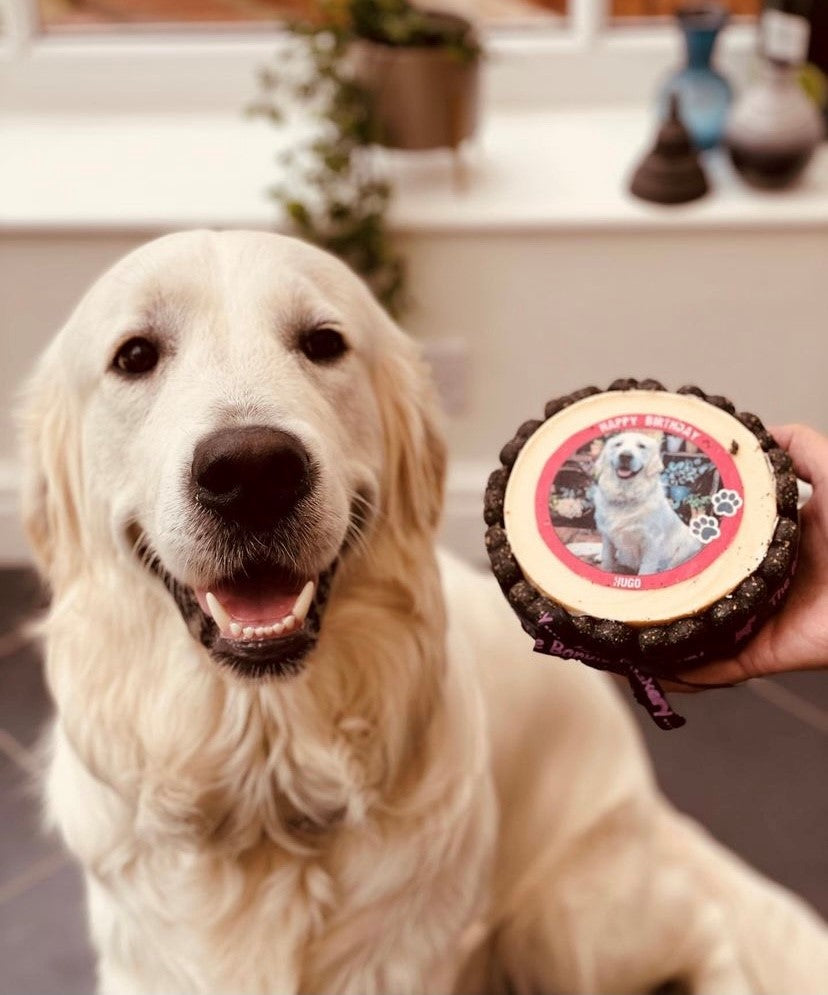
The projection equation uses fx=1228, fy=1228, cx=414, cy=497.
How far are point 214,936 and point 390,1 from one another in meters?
1.67

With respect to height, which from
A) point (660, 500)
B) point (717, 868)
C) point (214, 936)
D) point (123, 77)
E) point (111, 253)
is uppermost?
point (660, 500)

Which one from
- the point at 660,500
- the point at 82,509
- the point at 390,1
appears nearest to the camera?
the point at 660,500

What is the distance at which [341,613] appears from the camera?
1.20 metres

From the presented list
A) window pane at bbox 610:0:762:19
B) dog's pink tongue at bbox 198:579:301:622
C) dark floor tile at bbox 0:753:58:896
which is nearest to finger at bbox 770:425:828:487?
dog's pink tongue at bbox 198:579:301:622

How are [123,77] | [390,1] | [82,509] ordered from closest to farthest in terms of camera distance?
[82,509]
[390,1]
[123,77]

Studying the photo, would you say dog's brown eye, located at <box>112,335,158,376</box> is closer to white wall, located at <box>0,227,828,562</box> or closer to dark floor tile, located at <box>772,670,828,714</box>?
white wall, located at <box>0,227,828,562</box>

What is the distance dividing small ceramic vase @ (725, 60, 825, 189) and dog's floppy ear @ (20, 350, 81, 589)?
1.55 metres

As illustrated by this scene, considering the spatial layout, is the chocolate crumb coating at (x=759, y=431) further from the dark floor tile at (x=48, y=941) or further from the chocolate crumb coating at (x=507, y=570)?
the dark floor tile at (x=48, y=941)

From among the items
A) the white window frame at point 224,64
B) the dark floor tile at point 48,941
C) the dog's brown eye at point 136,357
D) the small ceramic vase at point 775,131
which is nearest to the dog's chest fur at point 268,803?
the dog's brown eye at point 136,357

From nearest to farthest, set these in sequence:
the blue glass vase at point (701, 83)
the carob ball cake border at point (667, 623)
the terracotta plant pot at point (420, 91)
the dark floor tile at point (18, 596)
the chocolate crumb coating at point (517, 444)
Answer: the carob ball cake border at point (667, 623), the chocolate crumb coating at point (517, 444), the terracotta plant pot at point (420, 91), the blue glass vase at point (701, 83), the dark floor tile at point (18, 596)

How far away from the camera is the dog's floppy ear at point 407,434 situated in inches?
47.9

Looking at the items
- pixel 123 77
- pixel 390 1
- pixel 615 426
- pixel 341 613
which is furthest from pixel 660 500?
pixel 123 77

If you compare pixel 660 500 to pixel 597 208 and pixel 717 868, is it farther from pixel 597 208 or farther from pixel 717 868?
pixel 597 208

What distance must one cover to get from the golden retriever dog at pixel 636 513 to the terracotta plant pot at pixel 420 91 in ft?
4.69
